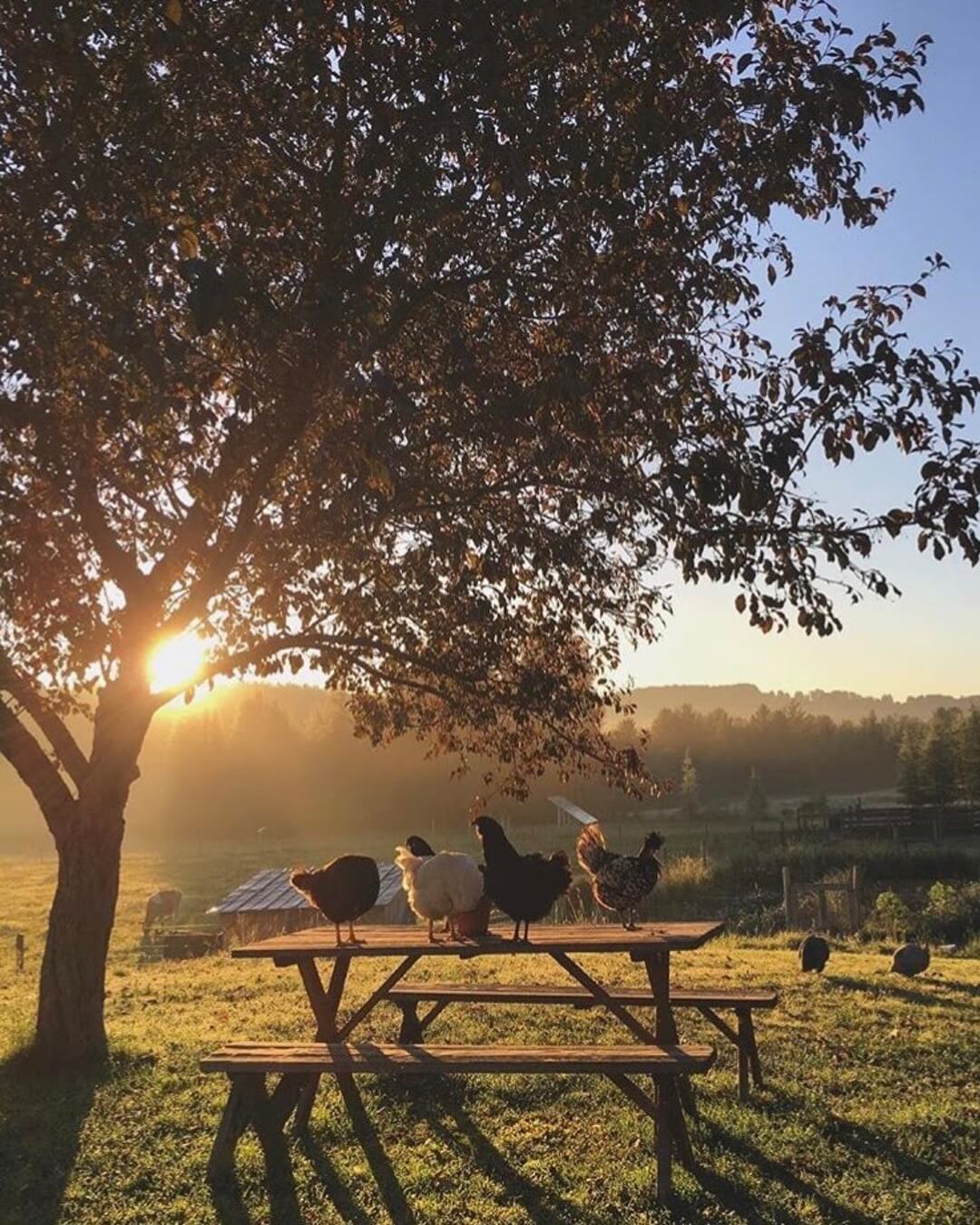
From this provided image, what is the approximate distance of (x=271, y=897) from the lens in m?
31.3

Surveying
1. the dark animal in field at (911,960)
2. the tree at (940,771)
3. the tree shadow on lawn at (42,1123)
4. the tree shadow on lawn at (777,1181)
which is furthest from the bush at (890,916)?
the tree at (940,771)

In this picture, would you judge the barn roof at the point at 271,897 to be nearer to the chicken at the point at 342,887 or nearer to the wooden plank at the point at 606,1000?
the chicken at the point at 342,887

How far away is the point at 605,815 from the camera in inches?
3221

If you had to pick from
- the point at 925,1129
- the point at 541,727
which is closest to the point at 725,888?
the point at 541,727

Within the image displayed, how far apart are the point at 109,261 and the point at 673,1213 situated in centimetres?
711

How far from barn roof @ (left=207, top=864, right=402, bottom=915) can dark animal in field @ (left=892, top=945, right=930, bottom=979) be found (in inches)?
684

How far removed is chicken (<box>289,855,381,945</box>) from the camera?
274 inches

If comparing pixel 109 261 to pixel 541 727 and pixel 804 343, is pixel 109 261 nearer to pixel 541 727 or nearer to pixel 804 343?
pixel 804 343

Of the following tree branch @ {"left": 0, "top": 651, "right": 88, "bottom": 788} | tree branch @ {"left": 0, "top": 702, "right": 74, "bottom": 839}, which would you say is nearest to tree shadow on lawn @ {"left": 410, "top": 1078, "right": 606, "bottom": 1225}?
tree branch @ {"left": 0, "top": 702, "right": 74, "bottom": 839}

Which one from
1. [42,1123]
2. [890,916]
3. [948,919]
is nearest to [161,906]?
[890,916]

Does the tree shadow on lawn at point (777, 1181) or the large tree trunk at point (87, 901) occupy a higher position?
the large tree trunk at point (87, 901)

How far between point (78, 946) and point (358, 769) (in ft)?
339

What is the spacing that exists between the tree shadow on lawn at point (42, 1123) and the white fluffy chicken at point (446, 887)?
2875mm

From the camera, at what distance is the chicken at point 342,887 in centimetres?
697
